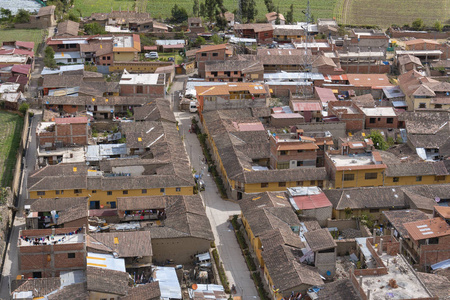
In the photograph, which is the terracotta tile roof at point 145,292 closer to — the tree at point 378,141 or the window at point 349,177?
the window at point 349,177

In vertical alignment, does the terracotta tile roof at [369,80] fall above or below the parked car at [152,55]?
below

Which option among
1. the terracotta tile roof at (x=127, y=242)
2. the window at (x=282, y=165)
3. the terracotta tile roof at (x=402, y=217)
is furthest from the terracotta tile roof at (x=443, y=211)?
the terracotta tile roof at (x=127, y=242)

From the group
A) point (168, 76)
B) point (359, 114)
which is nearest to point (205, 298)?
point (359, 114)

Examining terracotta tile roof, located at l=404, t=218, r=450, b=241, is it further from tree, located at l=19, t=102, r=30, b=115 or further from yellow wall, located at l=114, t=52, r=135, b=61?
yellow wall, located at l=114, t=52, r=135, b=61

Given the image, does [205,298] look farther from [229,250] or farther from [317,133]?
[317,133]

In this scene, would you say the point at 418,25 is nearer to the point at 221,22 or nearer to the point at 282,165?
the point at 221,22

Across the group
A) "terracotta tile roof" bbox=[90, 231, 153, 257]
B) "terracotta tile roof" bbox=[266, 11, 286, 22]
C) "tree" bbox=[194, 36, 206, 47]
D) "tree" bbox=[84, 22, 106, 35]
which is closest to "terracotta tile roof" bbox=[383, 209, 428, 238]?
"terracotta tile roof" bbox=[90, 231, 153, 257]

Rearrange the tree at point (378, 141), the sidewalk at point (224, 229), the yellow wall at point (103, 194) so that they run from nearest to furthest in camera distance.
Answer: the sidewalk at point (224, 229), the yellow wall at point (103, 194), the tree at point (378, 141)
